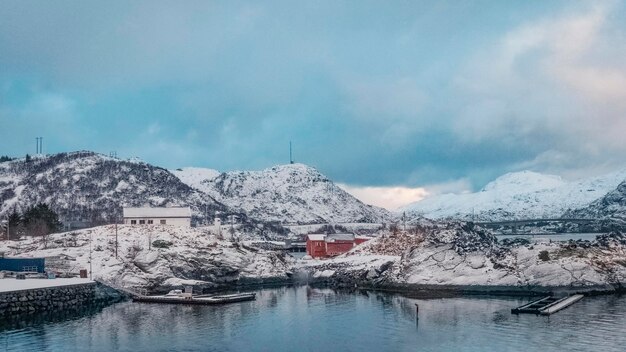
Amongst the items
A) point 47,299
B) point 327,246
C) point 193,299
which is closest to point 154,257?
A: point 193,299

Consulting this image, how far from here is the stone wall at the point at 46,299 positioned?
68.4 meters

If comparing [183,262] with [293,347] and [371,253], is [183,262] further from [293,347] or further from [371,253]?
[293,347]

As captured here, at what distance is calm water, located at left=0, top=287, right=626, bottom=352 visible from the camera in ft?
173

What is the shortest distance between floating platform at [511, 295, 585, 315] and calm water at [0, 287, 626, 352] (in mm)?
1335

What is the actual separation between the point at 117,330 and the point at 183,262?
41.4 meters

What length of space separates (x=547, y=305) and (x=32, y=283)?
59.3 m

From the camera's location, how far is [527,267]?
90.1 m

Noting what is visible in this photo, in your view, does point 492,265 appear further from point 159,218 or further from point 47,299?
point 159,218

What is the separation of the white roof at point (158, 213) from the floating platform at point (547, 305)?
7907 cm

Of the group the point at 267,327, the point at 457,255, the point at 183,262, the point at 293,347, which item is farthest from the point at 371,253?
the point at 293,347

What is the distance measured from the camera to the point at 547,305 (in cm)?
7200

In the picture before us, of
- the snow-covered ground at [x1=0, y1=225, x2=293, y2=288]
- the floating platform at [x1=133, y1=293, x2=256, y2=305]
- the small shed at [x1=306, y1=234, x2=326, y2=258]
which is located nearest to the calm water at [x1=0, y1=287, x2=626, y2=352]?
the floating platform at [x1=133, y1=293, x2=256, y2=305]

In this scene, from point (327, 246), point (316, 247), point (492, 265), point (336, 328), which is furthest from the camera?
point (327, 246)

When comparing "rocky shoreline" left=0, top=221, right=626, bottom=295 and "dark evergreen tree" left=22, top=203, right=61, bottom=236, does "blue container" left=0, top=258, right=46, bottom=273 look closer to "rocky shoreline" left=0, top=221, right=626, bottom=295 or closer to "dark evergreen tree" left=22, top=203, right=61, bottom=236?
"rocky shoreline" left=0, top=221, right=626, bottom=295
